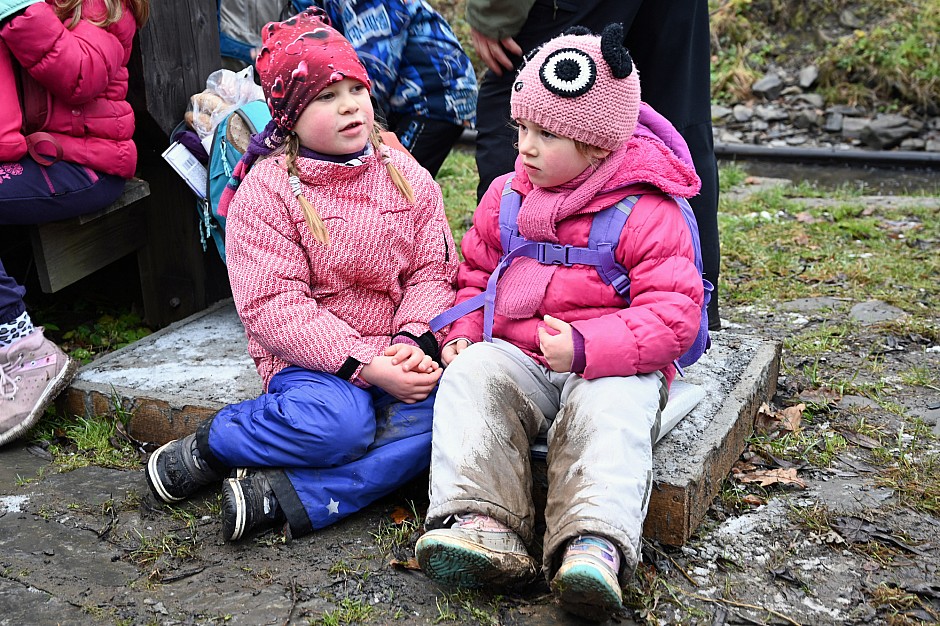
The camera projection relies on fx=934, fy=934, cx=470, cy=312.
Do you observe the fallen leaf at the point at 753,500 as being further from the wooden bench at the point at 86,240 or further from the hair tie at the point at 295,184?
the wooden bench at the point at 86,240

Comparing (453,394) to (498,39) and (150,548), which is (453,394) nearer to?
(150,548)

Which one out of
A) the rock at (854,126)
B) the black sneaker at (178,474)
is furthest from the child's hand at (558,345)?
the rock at (854,126)

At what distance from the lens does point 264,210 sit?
2711 millimetres

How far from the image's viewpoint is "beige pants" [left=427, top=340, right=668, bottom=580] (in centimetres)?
218

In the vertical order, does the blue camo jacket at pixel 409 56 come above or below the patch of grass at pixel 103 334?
above

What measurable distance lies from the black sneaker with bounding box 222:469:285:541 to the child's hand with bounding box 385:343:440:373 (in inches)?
19.4

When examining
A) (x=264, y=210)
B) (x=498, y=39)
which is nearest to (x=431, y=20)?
(x=498, y=39)

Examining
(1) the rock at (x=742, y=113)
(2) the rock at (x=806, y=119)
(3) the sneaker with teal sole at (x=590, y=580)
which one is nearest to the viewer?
(3) the sneaker with teal sole at (x=590, y=580)

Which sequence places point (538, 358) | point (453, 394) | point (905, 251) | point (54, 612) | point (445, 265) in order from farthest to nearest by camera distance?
point (905, 251) < point (445, 265) < point (538, 358) < point (453, 394) < point (54, 612)

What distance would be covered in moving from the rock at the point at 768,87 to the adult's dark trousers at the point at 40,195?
8.09 m

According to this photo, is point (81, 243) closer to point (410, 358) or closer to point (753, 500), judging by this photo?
point (410, 358)

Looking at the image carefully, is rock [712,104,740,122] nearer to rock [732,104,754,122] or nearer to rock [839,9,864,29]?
rock [732,104,754,122]

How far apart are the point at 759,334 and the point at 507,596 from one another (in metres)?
2.21

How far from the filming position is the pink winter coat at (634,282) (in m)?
2.36
